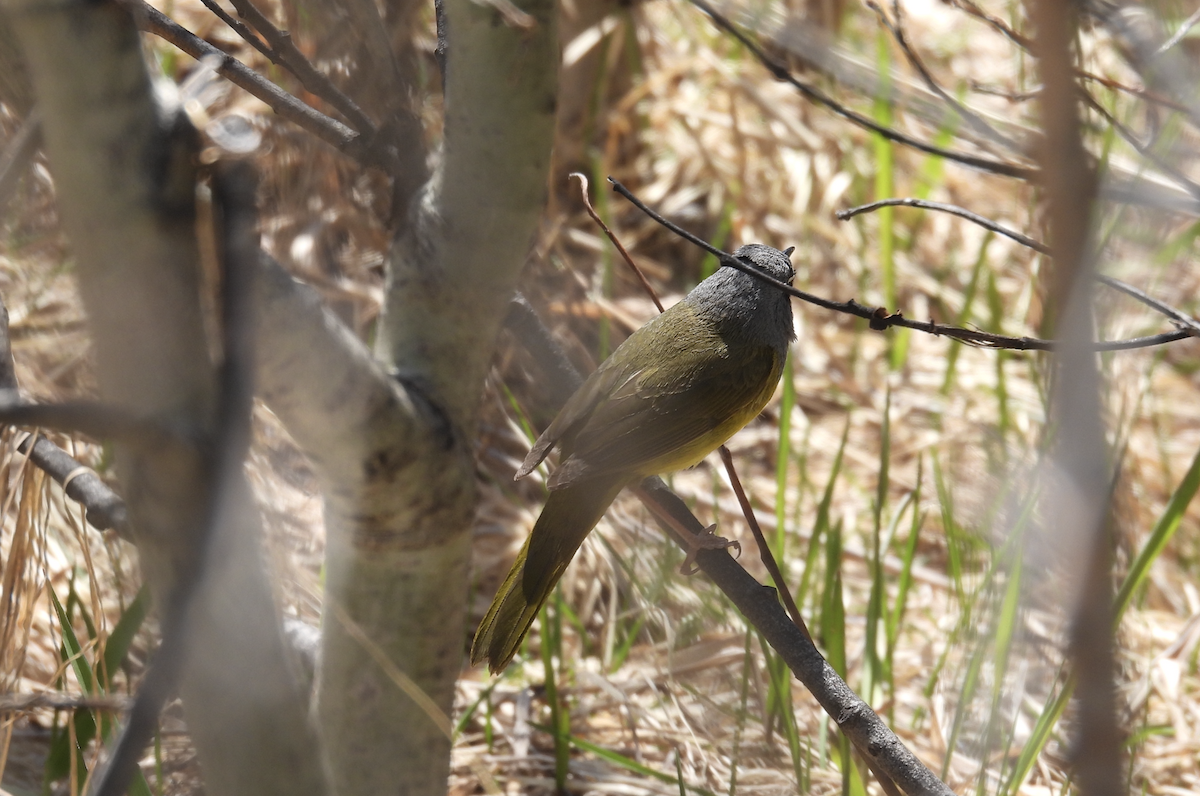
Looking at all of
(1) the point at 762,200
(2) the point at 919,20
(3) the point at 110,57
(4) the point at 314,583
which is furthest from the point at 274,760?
(2) the point at 919,20

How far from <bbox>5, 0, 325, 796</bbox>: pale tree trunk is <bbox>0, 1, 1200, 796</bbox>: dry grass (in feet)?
1.77

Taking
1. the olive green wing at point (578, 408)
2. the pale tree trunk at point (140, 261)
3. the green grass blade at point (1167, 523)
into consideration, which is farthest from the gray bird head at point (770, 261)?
the pale tree trunk at point (140, 261)

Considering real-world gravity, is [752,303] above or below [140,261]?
above

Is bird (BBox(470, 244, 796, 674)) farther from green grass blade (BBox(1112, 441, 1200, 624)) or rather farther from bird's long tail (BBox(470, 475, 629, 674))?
green grass blade (BBox(1112, 441, 1200, 624))

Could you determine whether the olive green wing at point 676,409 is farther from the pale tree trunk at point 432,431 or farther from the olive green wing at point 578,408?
the pale tree trunk at point 432,431

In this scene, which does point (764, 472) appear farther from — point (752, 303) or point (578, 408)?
point (578, 408)

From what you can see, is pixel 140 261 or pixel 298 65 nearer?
pixel 140 261

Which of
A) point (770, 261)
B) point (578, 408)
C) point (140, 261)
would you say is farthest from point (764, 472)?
point (140, 261)

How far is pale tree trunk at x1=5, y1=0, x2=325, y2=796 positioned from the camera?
92 cm

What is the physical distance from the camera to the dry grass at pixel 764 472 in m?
2.40

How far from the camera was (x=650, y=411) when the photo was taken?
2299 mm

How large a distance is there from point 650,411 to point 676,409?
7 centimetres

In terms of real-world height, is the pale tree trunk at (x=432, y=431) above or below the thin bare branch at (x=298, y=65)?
below

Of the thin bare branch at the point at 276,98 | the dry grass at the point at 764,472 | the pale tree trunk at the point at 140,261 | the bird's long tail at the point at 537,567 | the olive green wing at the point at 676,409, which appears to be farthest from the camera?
the dry grass at the point at 764,472
